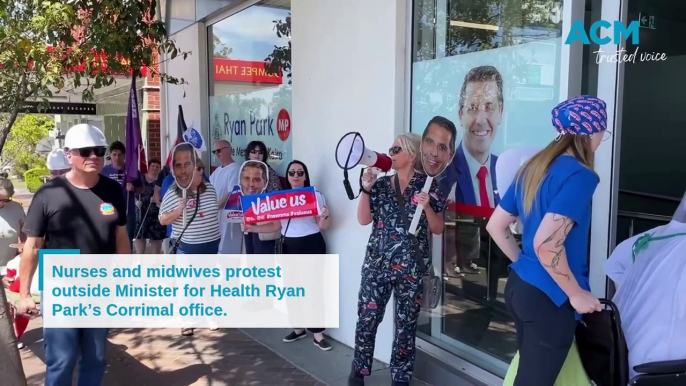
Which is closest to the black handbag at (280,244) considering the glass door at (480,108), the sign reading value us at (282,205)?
the sign reading value us at (282,205)

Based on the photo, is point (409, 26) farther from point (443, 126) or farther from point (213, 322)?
point (213, 322)

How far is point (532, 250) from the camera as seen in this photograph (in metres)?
2.47

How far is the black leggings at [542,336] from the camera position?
7.74ft

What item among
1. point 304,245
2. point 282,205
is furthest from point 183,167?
point 304,245

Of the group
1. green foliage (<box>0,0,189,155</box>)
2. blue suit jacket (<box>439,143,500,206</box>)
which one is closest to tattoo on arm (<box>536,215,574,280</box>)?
blue suit jacket (<box>439,143,500,206</box>)

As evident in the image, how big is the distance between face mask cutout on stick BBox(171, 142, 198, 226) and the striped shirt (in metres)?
0.07

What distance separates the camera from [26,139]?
21531mm

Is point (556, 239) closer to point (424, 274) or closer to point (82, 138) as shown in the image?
point (424, 274)

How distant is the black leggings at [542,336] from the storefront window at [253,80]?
12.8ft

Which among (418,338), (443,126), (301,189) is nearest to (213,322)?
(301,189)

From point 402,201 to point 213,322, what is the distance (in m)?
2.65

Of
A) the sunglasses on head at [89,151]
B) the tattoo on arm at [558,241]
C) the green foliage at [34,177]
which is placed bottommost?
the green foliage at [34,177]

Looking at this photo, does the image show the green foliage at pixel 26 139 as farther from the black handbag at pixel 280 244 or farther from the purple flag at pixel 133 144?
the black handbag at pixel 280 244

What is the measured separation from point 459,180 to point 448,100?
0.57 m
